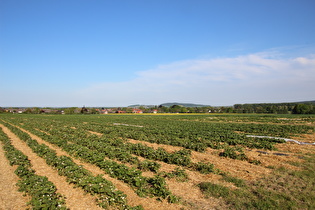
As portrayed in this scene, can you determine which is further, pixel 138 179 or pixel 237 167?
pixel 237 167

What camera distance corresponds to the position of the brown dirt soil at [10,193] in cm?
630

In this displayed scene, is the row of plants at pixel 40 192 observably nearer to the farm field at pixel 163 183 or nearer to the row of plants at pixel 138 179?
the farm field at pixel 163 183

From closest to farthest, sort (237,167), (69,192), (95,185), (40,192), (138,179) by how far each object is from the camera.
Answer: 1. (40,192)
2. (95,185)
3. (69,192)
4. (138,179)
5. (237,167)

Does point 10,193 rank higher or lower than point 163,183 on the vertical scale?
lower

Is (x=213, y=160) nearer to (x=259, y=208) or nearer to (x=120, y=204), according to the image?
(x=259, y=208)

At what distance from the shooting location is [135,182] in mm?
7723

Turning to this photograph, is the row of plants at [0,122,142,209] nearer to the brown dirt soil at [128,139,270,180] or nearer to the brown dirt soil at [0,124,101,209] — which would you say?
the brown dirt soil at [0,124,101,209]

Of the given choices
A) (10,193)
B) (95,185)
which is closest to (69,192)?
(95,185)

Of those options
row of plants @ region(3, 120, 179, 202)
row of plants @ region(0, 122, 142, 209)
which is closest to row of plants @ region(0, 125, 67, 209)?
row of plants @ region(0, 122, 142, 209)

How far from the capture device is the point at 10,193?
7184mm

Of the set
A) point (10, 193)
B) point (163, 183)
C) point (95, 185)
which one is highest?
point (95, 185)

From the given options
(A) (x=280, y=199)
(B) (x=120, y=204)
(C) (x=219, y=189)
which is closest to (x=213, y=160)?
(C) (x=219, y=189)

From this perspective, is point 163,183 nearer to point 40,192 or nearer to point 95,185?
point 95,185

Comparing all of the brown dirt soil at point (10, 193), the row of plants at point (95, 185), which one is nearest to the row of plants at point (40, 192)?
the brown dirt soil at point (10, 193)
